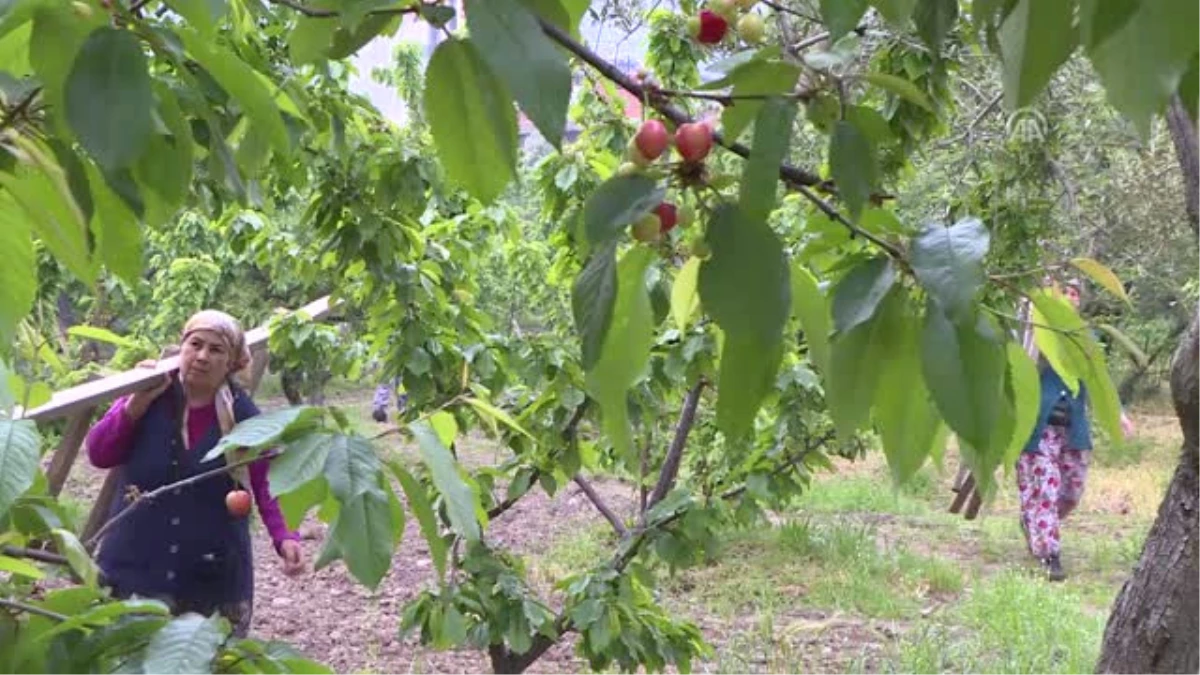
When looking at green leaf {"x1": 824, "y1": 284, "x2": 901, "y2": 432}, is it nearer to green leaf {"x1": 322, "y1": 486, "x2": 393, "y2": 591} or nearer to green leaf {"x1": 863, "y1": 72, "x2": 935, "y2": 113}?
green leaf {"x1": 863, "y1": 72, "x2": 935, "y2": 113}

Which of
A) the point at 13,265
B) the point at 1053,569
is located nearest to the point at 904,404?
the point at 13,265

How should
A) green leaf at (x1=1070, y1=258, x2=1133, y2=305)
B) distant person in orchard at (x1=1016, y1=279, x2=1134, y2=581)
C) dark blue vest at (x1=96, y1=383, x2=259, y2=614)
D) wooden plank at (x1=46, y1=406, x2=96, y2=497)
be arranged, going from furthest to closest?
distant person in orchard at (x1=1016, y1=279, x2=1134, y2=581) → dark blue vest at (x1=96, y1=383, x2=259, y2=614) → wooden plank at (x1=46, y1=406, x2=96, y2=497) → green leaf at (x1=1070, y1=258, x2=1133, y2=305)

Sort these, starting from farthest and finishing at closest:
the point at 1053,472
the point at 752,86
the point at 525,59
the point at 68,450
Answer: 1. the point at 1053,472
2. the point at 68,450
3. the point at 752,86
4. the point at 525,59

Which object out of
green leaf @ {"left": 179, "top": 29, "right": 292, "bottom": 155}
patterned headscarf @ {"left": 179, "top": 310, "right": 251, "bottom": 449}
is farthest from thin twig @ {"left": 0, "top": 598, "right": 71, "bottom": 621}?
patterned headscarf @ {"left": 179, "top": 310, "right": 251, "bottom": 449}

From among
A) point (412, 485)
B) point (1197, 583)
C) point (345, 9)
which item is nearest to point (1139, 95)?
point (345, 9)

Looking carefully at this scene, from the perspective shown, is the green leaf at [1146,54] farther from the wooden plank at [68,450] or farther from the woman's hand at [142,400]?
the woman's hand at [142,400]

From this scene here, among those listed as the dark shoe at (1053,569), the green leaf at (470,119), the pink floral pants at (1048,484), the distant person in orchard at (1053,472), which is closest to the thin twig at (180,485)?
the green leaf at (470,119)

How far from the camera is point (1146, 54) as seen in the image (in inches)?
20.6

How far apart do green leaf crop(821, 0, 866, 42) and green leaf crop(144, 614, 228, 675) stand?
1.48 ft

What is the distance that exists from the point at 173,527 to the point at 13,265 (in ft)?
7.08

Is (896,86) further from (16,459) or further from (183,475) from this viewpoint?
(183,475)

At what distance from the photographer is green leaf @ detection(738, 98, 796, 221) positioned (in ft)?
1.80

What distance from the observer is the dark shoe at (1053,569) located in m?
5.63

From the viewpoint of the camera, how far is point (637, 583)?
2.86m
